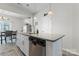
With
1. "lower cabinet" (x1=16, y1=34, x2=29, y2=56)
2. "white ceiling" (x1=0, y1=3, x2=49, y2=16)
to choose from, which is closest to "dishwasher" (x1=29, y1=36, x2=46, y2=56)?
"lower cabinet" (x1=16, y1=34, x2=29, y2=56)

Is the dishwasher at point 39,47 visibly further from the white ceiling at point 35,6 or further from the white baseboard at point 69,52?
the white ceiling at point 35,6

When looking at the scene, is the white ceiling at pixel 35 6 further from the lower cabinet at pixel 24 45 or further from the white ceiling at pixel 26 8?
the lower cabinet at pixel 24 45

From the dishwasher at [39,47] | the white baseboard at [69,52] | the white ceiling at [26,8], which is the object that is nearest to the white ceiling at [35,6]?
the white ceiling at [26,8]

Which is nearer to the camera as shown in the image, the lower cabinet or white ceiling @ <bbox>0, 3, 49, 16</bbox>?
white ceiling @ <bbox>0, 3, 49, 16</bbox>

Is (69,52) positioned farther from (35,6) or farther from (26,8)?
(26,8)

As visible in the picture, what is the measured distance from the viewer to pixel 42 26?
241cm

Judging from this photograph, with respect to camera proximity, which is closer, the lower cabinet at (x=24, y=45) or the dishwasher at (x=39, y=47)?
the dishwasher at (x=39, y=47)

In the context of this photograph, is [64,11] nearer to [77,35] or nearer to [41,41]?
[77,35]

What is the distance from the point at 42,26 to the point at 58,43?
2.86 feet

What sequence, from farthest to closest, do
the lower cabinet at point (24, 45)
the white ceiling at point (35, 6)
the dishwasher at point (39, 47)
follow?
the lower cabinet at point (24, 45)
the white ceiling at point (35, 6)
the dishwasher at point (39, 47)

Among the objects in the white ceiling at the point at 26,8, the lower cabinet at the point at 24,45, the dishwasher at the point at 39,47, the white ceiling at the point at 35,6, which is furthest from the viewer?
the lower cabinet at the point at 24,45

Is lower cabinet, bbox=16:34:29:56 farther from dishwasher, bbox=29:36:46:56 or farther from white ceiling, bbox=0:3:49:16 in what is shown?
white ceiling, bbox=0:3:49:16

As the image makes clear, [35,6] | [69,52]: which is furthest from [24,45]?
[69,52]

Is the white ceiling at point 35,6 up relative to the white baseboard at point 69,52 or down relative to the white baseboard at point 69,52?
→ up
